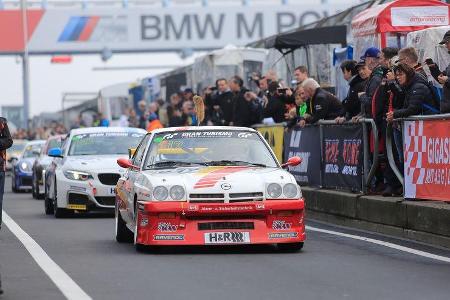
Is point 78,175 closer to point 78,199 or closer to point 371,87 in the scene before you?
point 78,199

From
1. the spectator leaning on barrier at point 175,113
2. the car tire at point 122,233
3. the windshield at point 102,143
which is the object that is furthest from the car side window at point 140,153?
the spectator leaning on barrier at point 175,113

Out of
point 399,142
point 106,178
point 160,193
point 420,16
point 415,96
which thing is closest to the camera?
point 160,193

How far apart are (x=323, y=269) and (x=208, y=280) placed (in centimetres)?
135

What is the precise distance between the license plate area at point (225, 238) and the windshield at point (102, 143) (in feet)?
29.4

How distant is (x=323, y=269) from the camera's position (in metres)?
12.8

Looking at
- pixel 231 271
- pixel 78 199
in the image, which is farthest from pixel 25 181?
pixel 231 271

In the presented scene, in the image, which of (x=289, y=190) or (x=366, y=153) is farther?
(x=366, y=153)

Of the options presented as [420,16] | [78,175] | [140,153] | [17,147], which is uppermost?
[420,16]

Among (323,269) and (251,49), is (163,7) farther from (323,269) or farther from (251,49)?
(323,269)

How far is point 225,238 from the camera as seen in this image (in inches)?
567

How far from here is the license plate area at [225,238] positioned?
47.2ft

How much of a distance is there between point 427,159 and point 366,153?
7.40 feet

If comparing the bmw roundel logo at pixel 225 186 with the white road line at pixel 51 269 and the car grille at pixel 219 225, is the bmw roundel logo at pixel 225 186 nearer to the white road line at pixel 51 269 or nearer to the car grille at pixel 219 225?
the car grille at pixel 219 225

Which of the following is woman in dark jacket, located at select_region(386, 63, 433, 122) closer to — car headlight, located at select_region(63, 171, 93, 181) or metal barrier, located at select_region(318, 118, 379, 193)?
metal barrier, located at select_region(318, 118, 379, 193)
